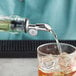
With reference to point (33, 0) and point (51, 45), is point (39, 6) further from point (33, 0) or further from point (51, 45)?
point (51, 45)


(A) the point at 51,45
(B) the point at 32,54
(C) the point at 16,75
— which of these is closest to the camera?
(A) the point at 51,45

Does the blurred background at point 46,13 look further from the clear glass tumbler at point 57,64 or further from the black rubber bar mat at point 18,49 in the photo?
the clear glass tumbler at point 57,64

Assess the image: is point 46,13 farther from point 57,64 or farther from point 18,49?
point 57,64

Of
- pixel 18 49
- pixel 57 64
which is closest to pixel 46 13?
pixel 18 49

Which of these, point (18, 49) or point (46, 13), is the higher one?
point (46, 13)

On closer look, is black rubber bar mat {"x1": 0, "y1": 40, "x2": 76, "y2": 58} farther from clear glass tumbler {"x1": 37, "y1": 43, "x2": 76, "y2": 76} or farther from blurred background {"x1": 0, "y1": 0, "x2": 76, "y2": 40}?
clear glass tumbler {"x1": 37, "y1": 43, "x2": 76, "y2": 76}

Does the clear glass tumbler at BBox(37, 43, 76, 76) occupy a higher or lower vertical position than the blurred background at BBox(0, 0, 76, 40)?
lower

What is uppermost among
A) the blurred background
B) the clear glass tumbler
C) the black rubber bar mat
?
the blurred background

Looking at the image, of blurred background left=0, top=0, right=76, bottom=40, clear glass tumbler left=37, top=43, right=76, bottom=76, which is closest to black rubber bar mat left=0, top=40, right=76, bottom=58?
blurred background left=0, top=0, right=76, bottom=40

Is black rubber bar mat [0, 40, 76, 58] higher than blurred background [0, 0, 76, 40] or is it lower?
lower

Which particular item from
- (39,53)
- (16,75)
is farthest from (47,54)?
(16,75)

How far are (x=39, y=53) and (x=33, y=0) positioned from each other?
529 millimetres

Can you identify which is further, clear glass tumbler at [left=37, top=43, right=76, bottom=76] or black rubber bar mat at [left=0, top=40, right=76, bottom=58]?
black rubber bar mat at [left=0, top=40, right=76, bottom=58]

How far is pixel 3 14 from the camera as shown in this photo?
1.42m
